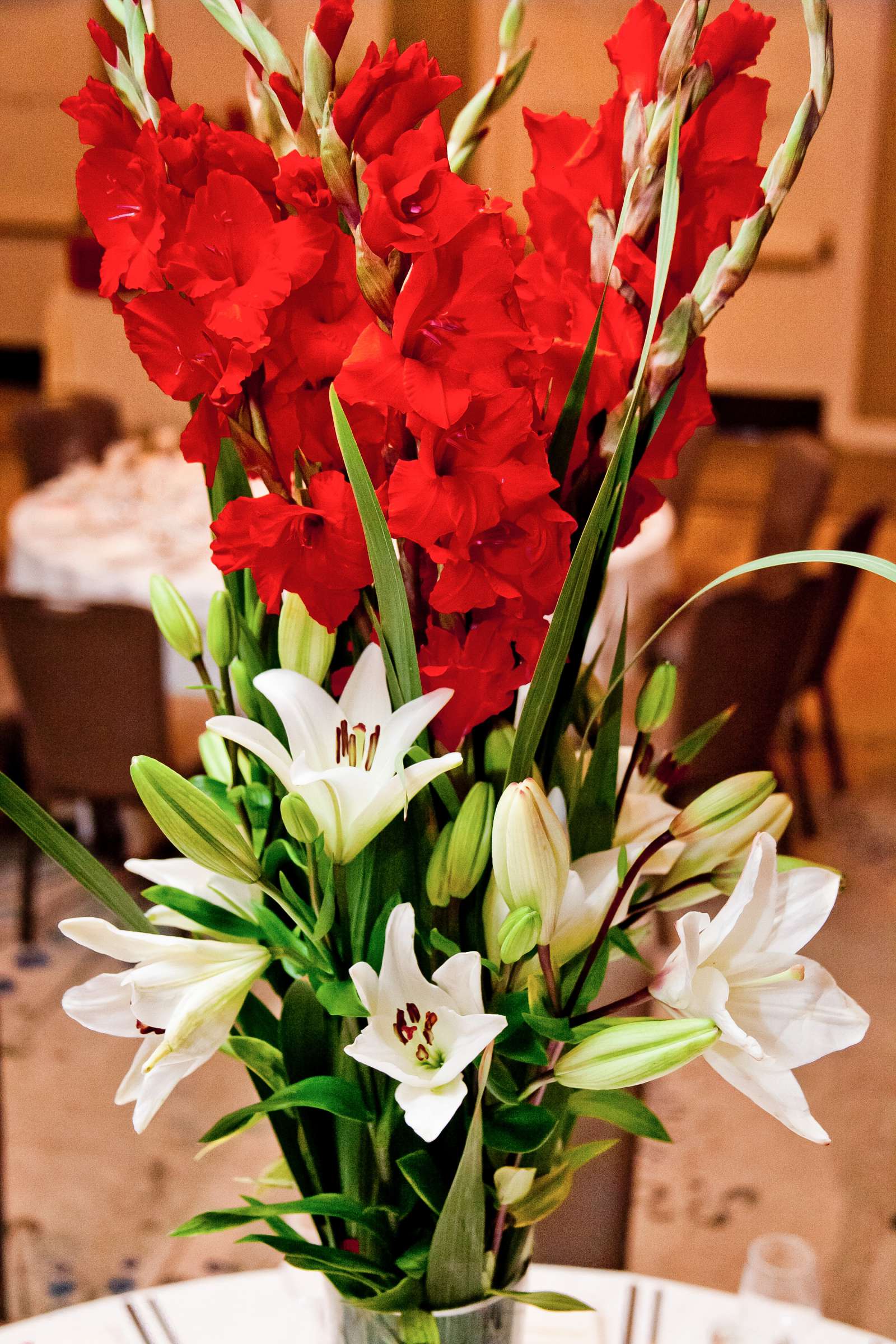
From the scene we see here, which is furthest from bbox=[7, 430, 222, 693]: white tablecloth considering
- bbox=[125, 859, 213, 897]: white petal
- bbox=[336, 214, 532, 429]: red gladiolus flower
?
bbox=[336, 214, 532, 429]: red gladiolus flower

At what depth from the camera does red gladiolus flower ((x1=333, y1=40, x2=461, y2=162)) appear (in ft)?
1.79

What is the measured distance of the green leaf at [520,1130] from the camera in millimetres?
637

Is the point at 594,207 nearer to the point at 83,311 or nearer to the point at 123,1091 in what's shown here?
the point at 123,1091

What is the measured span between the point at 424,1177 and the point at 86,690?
7.04 ft

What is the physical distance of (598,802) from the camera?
676 millimetres

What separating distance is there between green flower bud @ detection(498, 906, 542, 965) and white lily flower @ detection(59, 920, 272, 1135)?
0.43 feet

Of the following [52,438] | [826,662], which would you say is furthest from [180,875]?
[52,438]

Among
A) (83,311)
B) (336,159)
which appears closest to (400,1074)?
(336,159)

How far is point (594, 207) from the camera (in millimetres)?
599

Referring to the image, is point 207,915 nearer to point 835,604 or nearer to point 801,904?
point 801,904

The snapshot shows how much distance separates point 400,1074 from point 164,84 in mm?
443

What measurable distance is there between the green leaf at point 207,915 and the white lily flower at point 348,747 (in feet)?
0.29

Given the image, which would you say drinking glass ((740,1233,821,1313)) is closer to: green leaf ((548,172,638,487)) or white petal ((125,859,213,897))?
white petal ((125,859,213,897))

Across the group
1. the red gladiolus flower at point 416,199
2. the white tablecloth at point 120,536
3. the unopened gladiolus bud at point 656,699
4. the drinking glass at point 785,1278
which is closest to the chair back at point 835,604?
the white tablecloth at point 120,536
